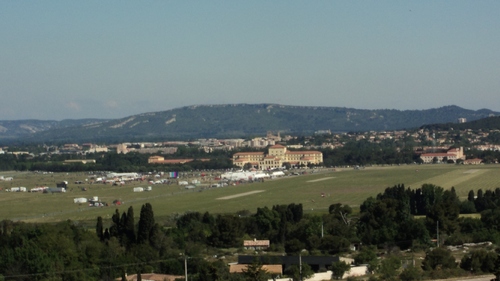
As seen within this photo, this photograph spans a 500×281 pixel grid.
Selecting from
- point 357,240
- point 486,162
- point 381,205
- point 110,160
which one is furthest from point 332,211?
point 110,160

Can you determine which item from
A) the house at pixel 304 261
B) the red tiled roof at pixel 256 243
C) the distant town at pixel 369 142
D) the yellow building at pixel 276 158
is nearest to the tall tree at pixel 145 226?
the red tiled roof at pixel 256 243

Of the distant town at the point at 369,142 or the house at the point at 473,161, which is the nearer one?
the house at the point at 473,161

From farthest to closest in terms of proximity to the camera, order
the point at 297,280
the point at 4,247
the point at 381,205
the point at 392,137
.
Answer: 1. the point at 392,137
2. the point at 381,205
3. the point at 4,247
4. the point at 297,280

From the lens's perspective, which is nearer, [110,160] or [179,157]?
[110,160]

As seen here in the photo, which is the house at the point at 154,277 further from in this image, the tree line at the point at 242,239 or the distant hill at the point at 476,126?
the distant hill at the point at 476,126

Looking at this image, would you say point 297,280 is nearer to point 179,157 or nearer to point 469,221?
point 469,221

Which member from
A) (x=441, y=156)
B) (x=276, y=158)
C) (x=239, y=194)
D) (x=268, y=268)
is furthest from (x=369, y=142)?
(x=268, y=268)
